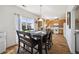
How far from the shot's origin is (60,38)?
7.47 feet

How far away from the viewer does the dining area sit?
1.98 m

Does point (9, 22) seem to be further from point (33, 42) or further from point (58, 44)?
point (58, 44)

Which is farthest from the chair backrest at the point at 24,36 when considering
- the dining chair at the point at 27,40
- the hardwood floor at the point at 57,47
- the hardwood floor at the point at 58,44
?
the hardwood floor at the point at 58,44

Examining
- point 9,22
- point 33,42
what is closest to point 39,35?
→ point 33,42

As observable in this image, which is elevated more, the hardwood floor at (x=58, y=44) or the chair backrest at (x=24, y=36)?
the chair backrest at (x=24, y=36)

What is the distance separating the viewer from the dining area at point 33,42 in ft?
6.48

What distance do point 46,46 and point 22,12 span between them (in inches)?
32.9

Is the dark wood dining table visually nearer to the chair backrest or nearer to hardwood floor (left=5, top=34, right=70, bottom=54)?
the chair backrest

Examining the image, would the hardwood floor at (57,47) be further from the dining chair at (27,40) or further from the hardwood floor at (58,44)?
the dining chair at (27,40)

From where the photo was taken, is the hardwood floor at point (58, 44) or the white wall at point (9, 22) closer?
the white wall at point (9, 22)

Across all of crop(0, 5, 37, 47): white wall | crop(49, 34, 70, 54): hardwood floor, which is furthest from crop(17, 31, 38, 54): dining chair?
crop(49, 34, 70, 54): hardwood floor

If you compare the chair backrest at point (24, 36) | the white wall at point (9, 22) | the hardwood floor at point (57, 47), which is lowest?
the hardwood floor at point (57, 47)

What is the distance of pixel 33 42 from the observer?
6.59 ft
